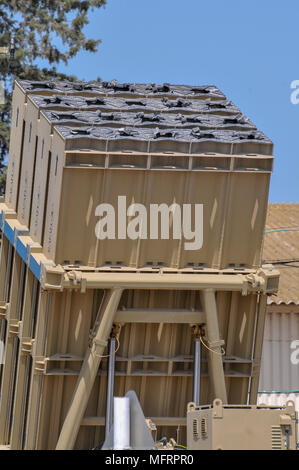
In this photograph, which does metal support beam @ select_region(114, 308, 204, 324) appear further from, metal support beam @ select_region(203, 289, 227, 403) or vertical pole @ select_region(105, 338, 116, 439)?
vertical pole @ select_region(105, 338, 116, 439)

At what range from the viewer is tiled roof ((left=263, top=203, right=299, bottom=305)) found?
73.1ft

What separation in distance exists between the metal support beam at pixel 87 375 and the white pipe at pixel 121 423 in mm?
358

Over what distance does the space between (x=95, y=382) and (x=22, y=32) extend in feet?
81.2

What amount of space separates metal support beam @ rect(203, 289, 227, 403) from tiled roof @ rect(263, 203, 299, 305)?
837 centimetres

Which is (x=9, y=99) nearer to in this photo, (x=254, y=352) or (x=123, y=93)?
(x=123, y=93)

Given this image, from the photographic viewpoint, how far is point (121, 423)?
12.6 m

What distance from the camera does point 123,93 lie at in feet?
51.0

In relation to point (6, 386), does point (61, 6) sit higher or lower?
higher

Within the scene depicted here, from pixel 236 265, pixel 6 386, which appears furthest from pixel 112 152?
pixel 6 386

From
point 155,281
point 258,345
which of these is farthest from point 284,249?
point 155,281

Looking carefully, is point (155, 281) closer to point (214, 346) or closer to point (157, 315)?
point (157, 315)

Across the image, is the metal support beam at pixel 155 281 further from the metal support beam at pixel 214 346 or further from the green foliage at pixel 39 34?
the green foliage at pixel 39 34
